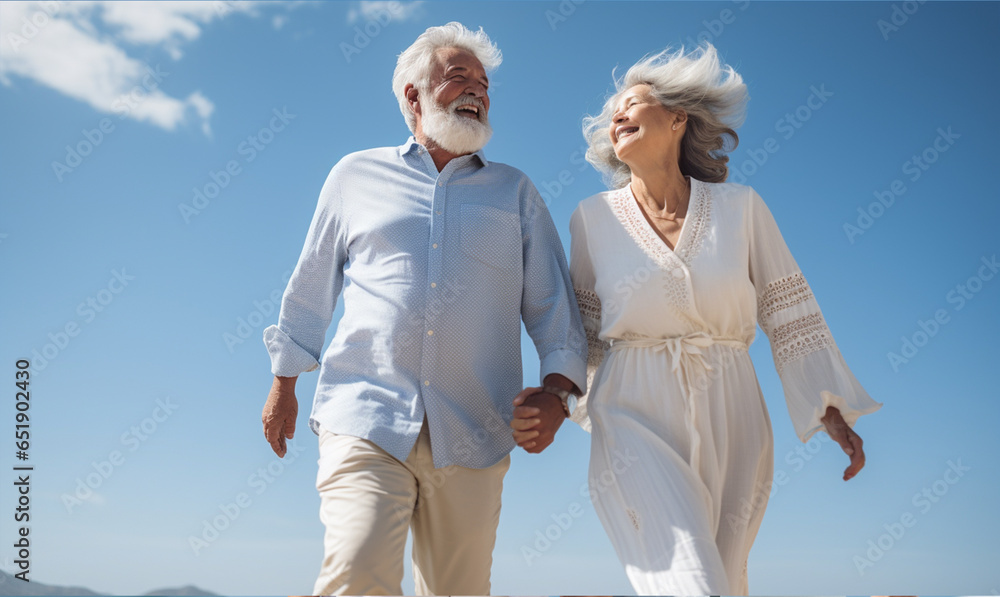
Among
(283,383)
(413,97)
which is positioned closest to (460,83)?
(413,97)

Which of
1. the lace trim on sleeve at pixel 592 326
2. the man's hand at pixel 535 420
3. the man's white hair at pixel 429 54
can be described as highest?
the man's white hair at pixel 429 54

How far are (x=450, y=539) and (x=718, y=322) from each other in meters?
1.41

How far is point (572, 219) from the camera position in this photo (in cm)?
432

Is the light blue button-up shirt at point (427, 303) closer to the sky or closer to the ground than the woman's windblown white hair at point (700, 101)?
closer to the ground

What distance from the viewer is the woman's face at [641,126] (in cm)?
414

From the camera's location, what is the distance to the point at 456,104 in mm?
4379

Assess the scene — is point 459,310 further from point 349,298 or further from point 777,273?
point 777,273

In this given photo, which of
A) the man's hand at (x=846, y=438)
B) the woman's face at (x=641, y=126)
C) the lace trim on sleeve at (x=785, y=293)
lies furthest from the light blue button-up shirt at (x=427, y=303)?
the man's hand at (x=846, y=438)

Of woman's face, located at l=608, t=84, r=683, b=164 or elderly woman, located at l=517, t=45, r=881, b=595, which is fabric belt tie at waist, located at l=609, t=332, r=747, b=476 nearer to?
elderly woman, located at l=517, t=45, r=881, b=595

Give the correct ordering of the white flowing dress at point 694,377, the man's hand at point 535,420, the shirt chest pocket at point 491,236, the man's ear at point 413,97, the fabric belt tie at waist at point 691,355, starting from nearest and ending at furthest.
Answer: the white flowing dress at point 694,377
the fabric belt tie at waist at point 691,355
the man's hand at point 535,420
the shirt chest pocket at point 491,236
the man's ear at point 413,97

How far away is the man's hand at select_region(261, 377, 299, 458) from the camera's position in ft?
13.5

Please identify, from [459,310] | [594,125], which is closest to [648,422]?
[459,310]

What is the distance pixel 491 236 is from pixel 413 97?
927 millimetres

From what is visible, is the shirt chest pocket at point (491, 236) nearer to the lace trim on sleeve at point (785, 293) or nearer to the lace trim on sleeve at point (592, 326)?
the lace trim on sleeve at point (592, 326)
